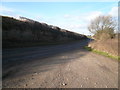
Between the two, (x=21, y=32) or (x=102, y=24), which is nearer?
(x=21, y=32)

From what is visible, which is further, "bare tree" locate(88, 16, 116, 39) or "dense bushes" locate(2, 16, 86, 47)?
"bare tree" locate(88, 16, 116, 39)

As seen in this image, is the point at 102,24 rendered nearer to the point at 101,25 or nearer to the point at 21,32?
the point at 101,25

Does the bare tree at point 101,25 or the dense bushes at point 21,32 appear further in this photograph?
the bare tree at point 101,25

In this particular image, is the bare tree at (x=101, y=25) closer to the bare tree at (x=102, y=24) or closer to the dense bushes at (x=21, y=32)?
the bare tree at (x=102, y=24)

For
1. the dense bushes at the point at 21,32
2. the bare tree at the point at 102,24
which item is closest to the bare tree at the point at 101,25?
the bare tree at the point at 102,24

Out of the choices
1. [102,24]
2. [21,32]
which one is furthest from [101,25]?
[21,32]

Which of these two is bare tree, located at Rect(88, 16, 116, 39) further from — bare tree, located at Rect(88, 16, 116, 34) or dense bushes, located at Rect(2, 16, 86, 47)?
dense bushes, located at Rect(2, 16, 86, 47)

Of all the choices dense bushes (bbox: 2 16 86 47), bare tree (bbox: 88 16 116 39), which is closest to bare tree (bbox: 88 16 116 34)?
bare tree (bbox: 88 16 116 39)

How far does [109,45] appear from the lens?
11.5 m

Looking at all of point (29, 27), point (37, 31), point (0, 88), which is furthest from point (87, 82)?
point (37, 31)

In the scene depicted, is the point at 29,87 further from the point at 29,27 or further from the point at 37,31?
the point at 37,31

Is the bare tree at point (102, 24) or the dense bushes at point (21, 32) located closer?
the dense bushes at point (21, 32)

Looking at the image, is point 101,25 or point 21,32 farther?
point 101,25

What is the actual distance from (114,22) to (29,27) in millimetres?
23163
